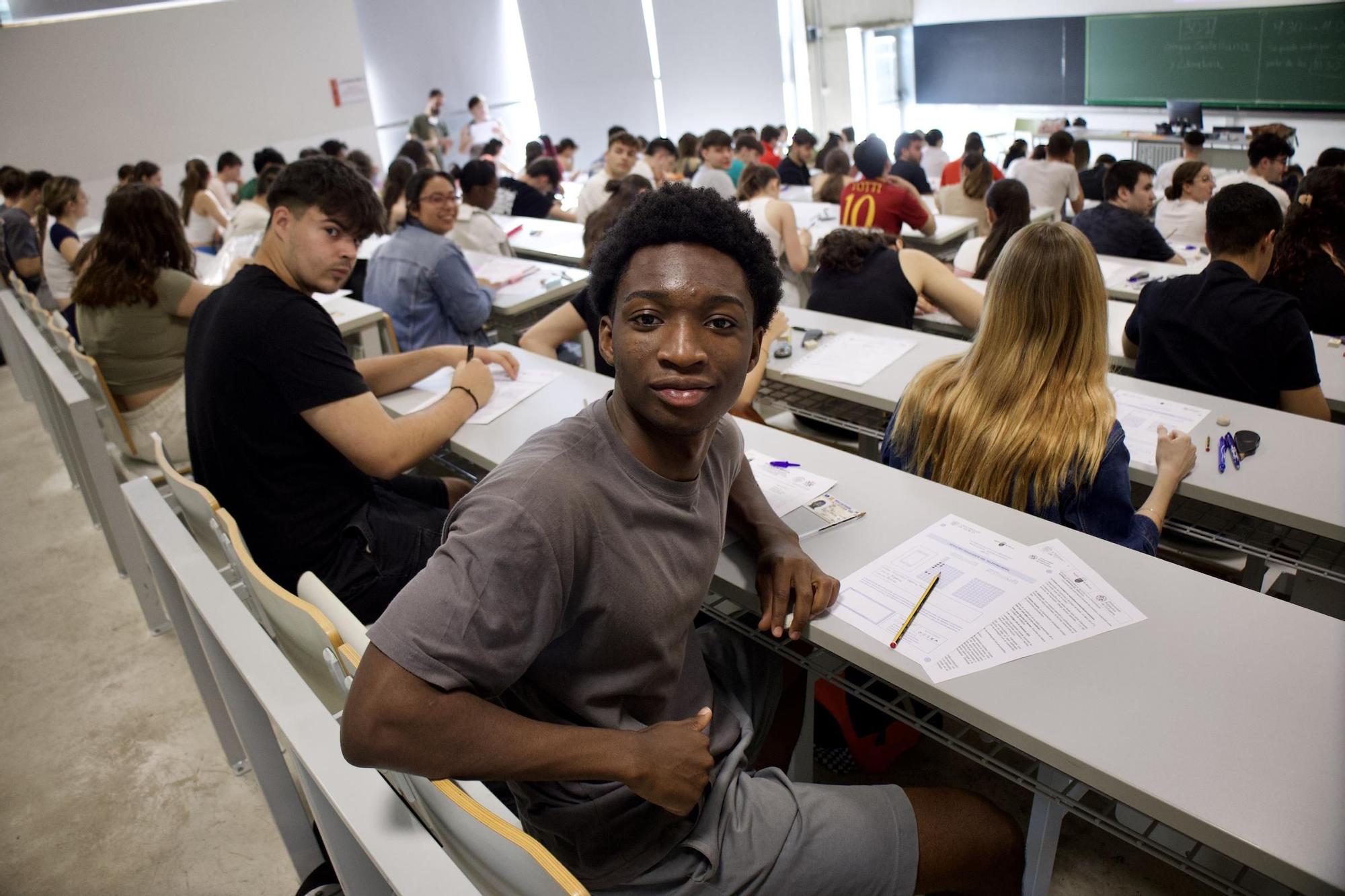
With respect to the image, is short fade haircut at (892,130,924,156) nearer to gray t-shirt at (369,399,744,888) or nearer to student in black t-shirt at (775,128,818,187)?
student in black t-shirt at (775,128,818,187)

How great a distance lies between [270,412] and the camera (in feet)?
5.68

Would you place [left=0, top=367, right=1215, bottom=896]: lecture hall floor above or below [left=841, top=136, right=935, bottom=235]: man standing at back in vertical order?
below

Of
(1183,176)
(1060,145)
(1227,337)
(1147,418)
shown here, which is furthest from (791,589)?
(1060,145)

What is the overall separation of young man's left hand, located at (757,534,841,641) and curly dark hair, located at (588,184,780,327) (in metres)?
0.46

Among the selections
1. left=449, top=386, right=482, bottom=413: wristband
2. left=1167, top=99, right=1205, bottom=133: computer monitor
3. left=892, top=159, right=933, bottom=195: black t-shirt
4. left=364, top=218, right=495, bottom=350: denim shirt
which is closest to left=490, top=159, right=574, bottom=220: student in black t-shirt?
left=892, top=159, right=933, bottom=195: black t-shirt

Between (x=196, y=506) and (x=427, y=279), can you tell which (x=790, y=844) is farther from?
(x=427, y=279)

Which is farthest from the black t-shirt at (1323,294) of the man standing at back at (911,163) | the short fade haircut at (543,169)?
the short fade haircut at (543,169)

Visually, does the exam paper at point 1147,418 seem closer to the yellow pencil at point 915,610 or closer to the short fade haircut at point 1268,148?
the yellow pencil at point 915,610

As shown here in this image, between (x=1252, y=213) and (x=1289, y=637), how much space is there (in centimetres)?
155

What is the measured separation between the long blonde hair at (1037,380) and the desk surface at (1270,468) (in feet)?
1.22

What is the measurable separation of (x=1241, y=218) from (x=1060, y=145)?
14.7 ft

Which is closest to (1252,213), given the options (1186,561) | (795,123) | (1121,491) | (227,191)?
(1186,561)

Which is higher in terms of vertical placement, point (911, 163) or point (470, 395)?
point (911, 163)

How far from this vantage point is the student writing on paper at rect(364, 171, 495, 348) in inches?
128
